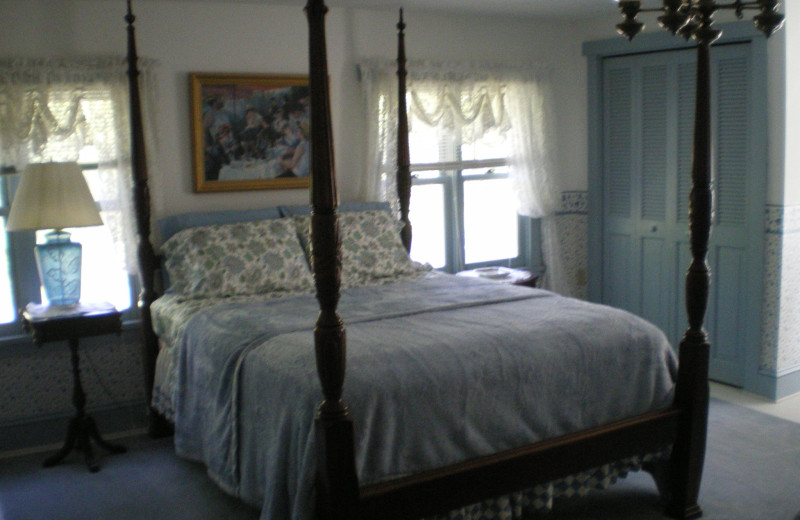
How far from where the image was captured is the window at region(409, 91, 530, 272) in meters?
5.11

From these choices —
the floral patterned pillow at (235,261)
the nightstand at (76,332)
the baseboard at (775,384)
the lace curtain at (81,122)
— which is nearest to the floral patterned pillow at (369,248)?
the floral patterned pillow at (235,261)

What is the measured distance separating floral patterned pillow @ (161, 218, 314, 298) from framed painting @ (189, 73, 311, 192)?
0.44m

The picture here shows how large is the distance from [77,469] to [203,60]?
2.23m

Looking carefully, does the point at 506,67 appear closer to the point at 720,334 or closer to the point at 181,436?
the point at 720,334

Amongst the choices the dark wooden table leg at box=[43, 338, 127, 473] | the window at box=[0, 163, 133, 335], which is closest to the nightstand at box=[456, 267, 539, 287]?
the window at box=[0, 163, 133, 335]

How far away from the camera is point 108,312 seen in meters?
3.72

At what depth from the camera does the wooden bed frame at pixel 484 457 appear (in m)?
2.26

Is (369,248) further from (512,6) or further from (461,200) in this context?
(512,6)

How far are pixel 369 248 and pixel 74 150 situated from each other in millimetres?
1607

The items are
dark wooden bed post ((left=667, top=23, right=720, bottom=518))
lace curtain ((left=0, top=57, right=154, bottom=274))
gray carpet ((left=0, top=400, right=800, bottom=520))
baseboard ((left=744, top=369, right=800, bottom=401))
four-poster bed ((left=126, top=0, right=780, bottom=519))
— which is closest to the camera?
four-poster bed ((left=126, top=0, right=780, bottom=519))

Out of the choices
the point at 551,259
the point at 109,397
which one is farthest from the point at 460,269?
the point at 109,397

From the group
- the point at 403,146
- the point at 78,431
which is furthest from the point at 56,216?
the point at 403,146

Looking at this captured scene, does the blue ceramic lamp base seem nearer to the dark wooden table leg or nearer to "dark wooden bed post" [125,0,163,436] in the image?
the dark wooden table leg

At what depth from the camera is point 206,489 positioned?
350cm
